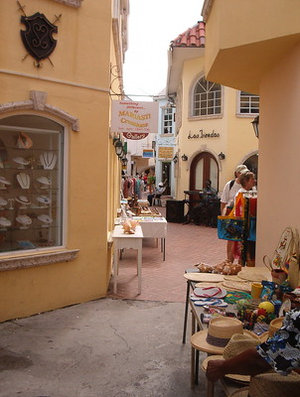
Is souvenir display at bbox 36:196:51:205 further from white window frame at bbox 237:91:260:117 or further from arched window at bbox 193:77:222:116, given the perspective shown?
arched window at bbox 193:77:222:116

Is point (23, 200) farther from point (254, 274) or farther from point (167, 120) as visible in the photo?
point (167, 120)

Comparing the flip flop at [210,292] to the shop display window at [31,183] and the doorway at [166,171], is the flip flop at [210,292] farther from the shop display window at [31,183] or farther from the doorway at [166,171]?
the doorway at [166,171]

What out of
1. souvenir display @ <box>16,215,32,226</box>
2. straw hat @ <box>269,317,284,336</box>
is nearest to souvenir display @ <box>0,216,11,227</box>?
souvenir display @ <box>16,215,32,226</box>

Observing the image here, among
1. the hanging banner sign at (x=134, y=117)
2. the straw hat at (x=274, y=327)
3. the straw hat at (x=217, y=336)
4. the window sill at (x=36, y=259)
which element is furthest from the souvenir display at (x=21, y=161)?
the straw hat at (x=274, y=327)

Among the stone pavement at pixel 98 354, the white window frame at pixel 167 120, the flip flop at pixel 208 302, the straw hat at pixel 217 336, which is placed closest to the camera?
the straw hat at pixel 217 336

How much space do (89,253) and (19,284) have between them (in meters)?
1.20

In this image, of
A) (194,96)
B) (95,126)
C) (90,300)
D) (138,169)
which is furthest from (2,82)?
(138,169)

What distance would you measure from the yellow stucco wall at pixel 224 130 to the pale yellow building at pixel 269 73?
1124 centimetres

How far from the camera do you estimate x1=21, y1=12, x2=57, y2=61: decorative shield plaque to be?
5480 mm

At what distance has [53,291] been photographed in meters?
5.98

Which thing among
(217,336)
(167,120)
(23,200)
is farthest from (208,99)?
(217,336)

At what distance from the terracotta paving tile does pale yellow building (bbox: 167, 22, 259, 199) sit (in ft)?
12.5

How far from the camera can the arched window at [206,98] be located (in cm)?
1747

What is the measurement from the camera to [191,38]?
1688cm
